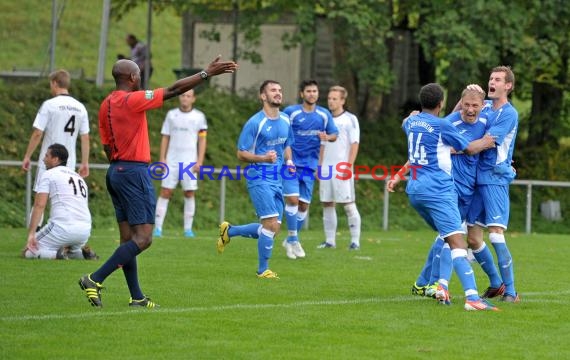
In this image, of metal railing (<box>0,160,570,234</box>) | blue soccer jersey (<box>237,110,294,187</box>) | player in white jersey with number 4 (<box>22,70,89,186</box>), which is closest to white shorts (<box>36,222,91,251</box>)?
player in white jersey with number 4 (<box>22,70,89,186</box>)

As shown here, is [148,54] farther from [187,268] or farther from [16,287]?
[16,287]

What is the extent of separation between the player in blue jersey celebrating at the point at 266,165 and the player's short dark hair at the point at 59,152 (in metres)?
2.25

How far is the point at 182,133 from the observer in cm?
1962

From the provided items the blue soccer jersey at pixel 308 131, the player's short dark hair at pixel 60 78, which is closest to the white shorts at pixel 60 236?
the player's short dark hair at pixel 60 78

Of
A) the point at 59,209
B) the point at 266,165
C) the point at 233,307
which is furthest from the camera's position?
the point at 59,209

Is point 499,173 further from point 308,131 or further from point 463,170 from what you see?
point 308,131

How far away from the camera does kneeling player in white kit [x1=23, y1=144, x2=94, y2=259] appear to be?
547 inches

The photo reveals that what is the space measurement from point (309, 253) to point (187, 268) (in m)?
2.95

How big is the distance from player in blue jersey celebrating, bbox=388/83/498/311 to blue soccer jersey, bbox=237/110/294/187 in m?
2.73

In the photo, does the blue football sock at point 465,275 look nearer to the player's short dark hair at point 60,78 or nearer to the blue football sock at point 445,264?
the blue football sock at point 445,264

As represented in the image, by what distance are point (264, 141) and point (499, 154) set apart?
3.18m

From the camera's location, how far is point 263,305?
10.6 metres

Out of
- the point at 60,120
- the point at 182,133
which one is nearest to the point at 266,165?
the point at 60,120

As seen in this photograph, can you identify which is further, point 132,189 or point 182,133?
point 182,133
